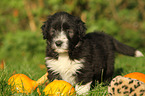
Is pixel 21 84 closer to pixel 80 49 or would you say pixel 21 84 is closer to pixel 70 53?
pixel 70 53

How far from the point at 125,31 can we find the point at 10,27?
5.16m

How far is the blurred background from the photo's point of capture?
21.5 ft

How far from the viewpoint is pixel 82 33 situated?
2.96 meters

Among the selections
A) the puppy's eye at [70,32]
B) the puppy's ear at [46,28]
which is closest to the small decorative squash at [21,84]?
the puppy's ear at [46,28]

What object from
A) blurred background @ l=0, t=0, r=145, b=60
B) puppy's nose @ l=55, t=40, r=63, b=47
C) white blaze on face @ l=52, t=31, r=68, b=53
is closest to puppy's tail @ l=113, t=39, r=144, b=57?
white blaze on face @ l=52, t=31, r=68, b=53

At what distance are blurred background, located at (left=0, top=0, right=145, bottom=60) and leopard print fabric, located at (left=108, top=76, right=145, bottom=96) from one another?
438 cm

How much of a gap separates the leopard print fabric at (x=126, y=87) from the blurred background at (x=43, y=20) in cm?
438

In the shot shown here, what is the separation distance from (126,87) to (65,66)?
1060mm

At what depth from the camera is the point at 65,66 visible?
2816mm

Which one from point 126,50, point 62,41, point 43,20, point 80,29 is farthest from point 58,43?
point 43,20

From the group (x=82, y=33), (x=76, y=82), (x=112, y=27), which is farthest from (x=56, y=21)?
(x=112, y=27)

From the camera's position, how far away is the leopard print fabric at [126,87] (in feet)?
6.56

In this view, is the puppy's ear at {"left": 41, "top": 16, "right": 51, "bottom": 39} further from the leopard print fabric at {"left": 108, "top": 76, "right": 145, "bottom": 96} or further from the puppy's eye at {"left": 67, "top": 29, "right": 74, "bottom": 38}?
the leopard print fabric at {"left": 108, "top": 76, "right": 145, "bottom": 96}

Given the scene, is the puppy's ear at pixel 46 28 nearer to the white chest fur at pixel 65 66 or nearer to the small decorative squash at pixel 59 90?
the white chest fur at pixel 65 66
